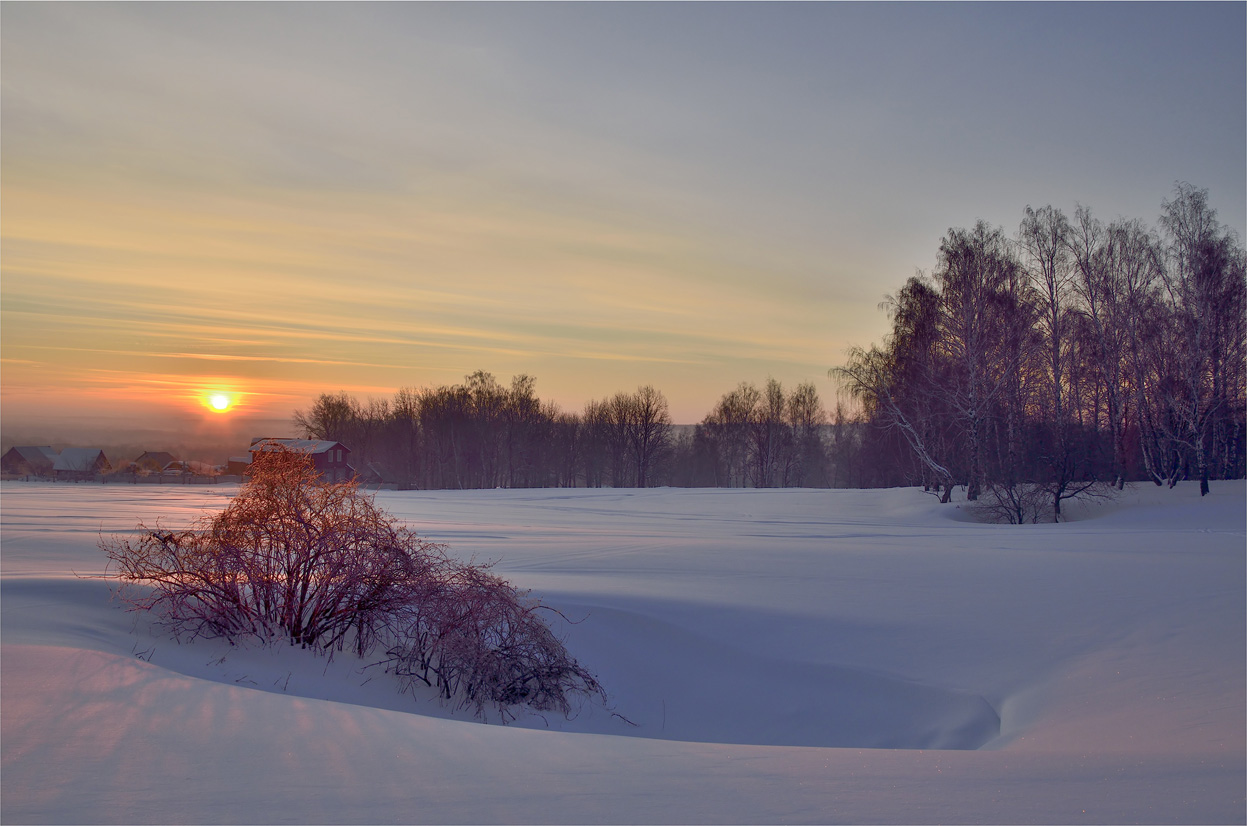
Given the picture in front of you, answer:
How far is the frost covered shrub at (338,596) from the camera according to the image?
903 cm

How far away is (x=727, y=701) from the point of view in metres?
9.34

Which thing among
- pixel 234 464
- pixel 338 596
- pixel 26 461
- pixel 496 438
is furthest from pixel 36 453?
pixel 338 596

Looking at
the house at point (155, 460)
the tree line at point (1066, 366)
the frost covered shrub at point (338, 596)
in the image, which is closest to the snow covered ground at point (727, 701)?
the frost covered shrub at point (338, 596)

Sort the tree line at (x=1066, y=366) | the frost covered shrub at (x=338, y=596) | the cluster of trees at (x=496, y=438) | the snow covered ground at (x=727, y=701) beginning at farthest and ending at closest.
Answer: the cluster of trees at (x=496, y=438) → the tree line at (x=1066, y=366) → the frost covered shrub at (x=338, y=596) → the snow covered ground at (x=727, y=701)

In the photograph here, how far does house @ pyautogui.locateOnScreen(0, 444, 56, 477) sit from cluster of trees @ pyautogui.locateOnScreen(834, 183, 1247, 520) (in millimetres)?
76016

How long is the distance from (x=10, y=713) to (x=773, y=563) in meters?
11.9

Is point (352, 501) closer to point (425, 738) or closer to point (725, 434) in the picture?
point (425, 738)

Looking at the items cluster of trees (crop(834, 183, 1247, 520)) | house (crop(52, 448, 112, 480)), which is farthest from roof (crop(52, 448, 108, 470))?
cluster of trees (crop(834, 183, 1247, 520))

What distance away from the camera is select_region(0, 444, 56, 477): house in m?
73.7

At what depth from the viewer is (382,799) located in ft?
14.4

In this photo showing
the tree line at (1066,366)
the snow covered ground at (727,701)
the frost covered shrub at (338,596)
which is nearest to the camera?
the snow covered ground at (727,701)

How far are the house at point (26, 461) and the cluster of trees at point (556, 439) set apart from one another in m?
23.5

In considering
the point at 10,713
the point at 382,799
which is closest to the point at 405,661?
the point at 10,713

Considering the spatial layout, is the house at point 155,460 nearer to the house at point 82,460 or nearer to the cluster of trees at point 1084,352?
the house at point 82,460
